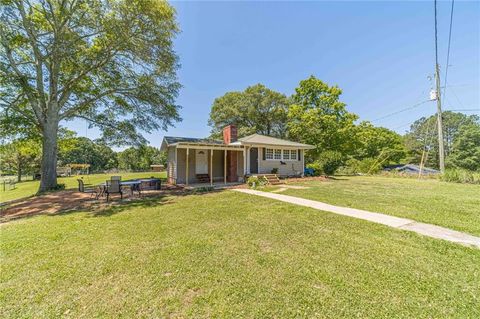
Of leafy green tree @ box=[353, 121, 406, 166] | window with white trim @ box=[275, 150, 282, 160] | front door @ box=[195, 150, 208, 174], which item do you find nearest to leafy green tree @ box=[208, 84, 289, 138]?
window with white trim @ box=[275, 150, 282, 160]

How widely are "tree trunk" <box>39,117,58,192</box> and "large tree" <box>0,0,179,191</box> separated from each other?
47mm

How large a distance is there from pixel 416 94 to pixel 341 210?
83.2ft

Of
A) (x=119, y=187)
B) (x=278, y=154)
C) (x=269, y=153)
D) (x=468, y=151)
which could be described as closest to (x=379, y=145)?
(x=468, y=151)

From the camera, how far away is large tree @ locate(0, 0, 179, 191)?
36.8 feet

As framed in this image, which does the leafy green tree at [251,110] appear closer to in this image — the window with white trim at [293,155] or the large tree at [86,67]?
the window with white trim at [293,155]

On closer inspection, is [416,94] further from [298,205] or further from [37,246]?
[37,246]

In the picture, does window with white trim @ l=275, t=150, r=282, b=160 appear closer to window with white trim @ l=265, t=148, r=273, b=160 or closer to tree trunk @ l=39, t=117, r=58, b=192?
window with white trim @ l=265, t=148, r=273, b=160

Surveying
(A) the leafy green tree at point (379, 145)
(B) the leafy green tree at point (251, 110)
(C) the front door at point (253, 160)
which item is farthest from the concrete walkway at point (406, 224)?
(A) the leafy green tree at point (379, 145)

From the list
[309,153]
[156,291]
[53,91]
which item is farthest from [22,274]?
[309,153]

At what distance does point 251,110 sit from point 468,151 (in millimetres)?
34051

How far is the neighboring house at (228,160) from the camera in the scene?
13992 mm

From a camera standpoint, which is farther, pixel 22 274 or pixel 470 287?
pixel 22 274

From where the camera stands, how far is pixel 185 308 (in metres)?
2.45

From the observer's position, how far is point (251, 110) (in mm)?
29781
